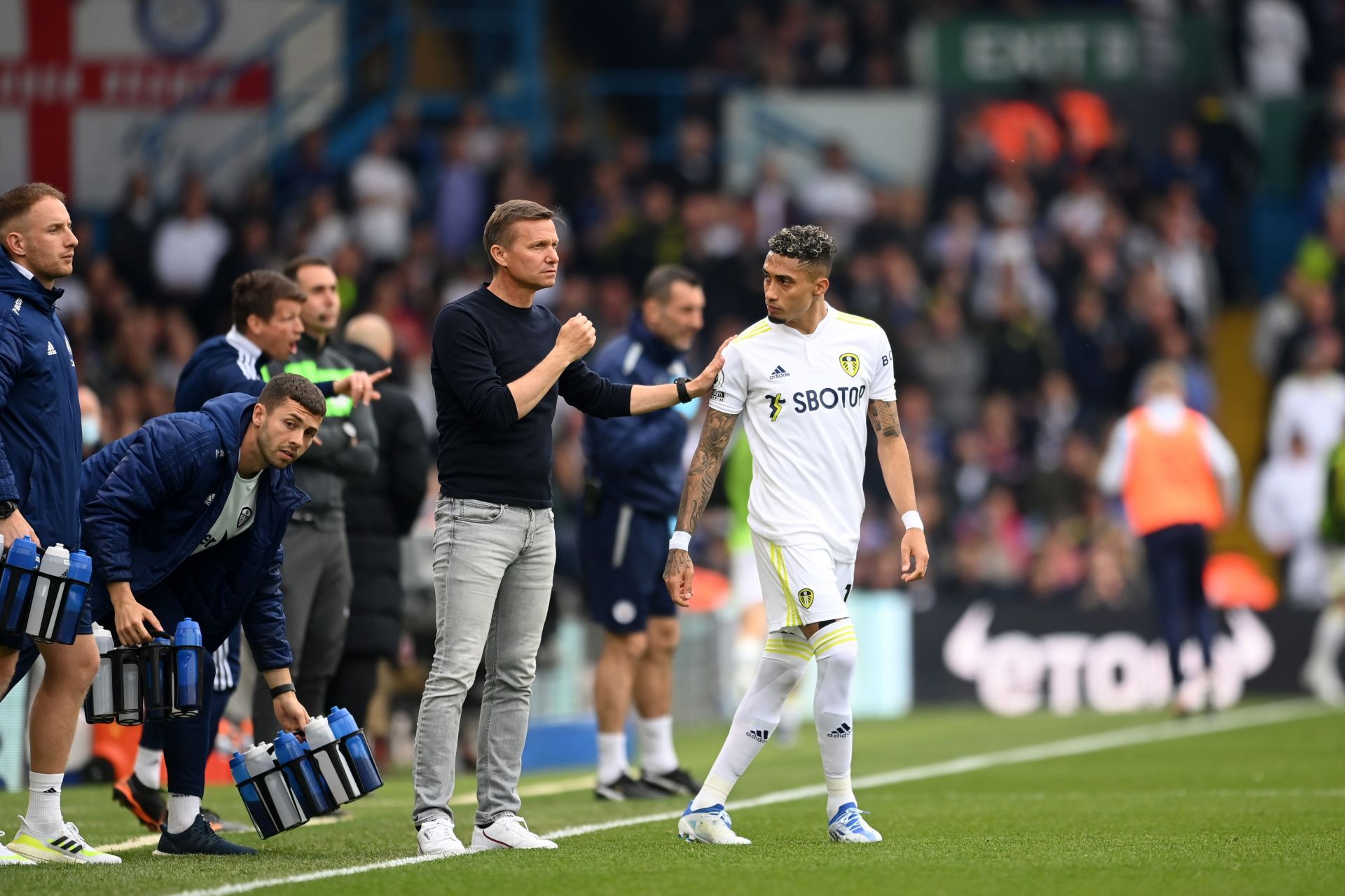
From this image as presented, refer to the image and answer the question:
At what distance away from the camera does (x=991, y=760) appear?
40.4ft

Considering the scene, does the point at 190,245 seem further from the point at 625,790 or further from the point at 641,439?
the point at 625,790

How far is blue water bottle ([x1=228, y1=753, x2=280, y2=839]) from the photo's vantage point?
742 cm

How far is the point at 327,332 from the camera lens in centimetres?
957

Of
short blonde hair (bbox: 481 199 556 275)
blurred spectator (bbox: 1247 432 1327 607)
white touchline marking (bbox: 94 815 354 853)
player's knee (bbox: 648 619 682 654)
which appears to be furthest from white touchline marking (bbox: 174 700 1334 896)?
blurred spectator (bbox: 1247 432 1327 607)

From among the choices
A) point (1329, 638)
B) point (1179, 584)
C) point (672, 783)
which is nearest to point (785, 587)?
point (672, 783)

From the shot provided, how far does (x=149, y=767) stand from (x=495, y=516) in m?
2.42

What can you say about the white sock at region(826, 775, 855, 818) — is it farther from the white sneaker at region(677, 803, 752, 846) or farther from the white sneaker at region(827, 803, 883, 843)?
the white sneaker at region(677, 803, 752, 846)

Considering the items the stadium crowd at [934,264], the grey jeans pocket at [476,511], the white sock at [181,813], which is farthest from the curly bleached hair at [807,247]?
the stadium crowd at [934,264]

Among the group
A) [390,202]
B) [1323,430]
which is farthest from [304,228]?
[1323,430]

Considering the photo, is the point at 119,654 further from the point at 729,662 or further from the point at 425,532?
the point at 729,662

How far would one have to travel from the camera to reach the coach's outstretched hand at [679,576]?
763 centimetres

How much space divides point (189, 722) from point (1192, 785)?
516 centimetres

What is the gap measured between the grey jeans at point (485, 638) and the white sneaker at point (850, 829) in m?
1.19

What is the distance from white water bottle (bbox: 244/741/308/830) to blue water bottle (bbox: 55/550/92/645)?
2.72 ft
